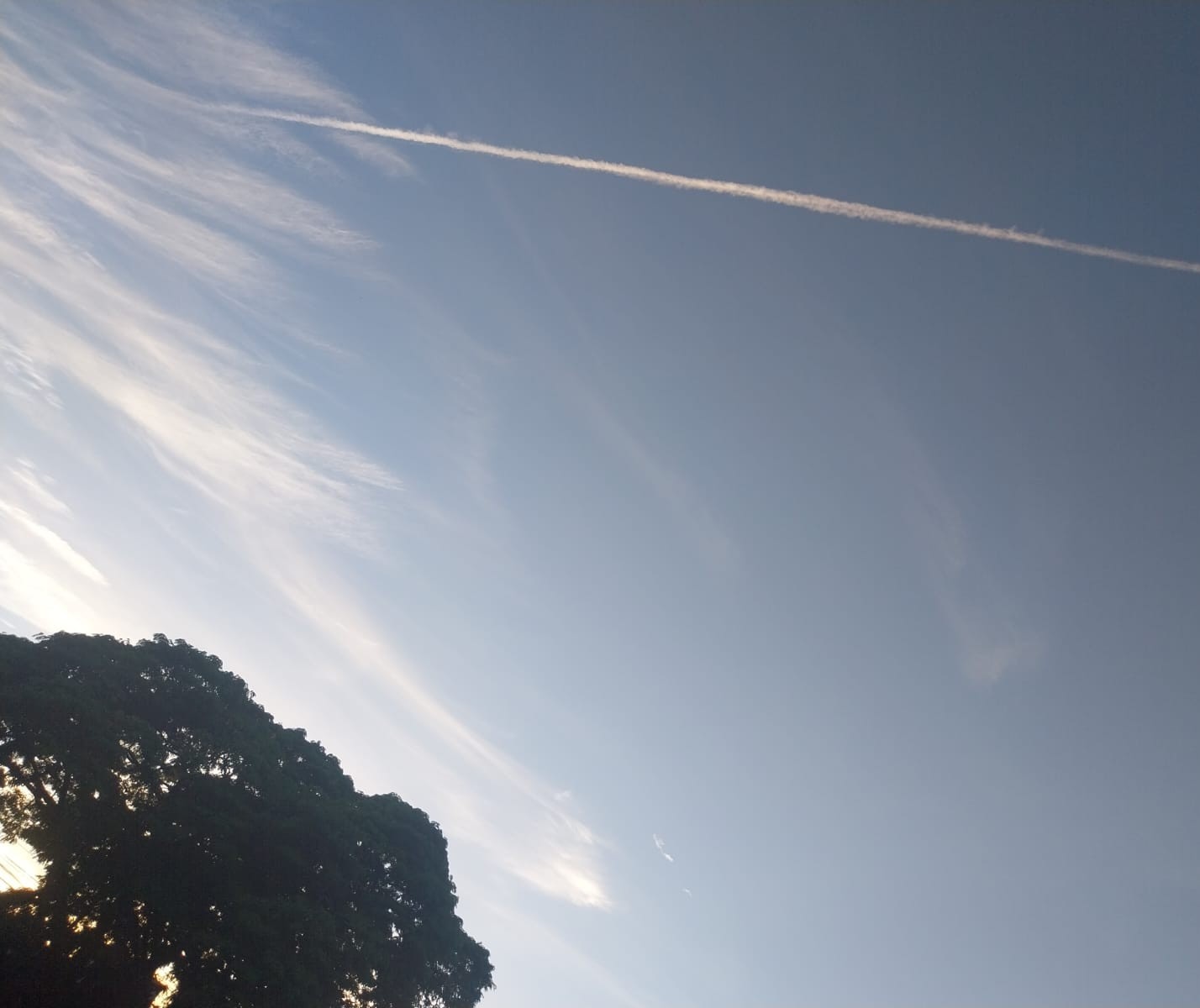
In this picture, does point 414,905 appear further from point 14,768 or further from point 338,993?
point 14,768

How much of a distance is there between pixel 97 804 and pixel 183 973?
665 cm

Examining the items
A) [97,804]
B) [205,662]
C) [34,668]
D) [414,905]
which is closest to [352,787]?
[414,905]

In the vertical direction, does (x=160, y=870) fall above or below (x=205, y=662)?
below

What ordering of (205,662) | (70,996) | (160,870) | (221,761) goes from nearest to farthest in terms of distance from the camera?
(70,996), (160,870), (221,761), (205,662)

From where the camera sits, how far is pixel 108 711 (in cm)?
2883

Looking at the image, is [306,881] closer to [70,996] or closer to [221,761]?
[221,761]

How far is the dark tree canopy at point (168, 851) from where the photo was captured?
27.5m

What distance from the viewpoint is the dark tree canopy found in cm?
2747

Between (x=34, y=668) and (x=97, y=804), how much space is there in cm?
554

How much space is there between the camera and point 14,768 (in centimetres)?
2861

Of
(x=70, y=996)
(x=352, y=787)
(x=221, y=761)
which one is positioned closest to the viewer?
(x=70, y=996)

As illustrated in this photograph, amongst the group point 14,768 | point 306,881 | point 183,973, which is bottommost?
point 183,973

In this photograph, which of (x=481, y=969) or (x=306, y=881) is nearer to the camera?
(x=306, y=881)

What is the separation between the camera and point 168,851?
29.5 m
